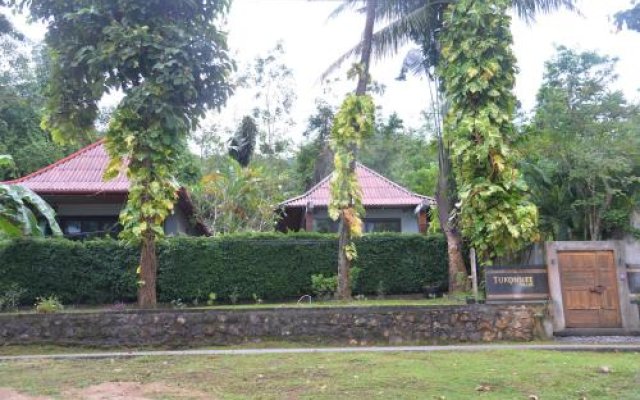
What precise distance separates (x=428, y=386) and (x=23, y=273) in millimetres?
12241

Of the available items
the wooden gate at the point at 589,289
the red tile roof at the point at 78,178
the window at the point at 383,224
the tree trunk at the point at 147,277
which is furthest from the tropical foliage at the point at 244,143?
the wooden gate at the point at 589,289

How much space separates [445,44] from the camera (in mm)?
13695

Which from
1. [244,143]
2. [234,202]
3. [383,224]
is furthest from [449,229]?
[244,143]

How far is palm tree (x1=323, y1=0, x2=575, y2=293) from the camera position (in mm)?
15744

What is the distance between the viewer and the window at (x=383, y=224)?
77.2ft

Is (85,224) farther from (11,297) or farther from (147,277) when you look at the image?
(147,277)

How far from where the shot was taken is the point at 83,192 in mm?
18297

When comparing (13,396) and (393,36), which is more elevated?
(393,36)

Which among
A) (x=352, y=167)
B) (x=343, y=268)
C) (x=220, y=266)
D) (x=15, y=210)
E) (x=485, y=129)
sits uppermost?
(x=485, y=129)

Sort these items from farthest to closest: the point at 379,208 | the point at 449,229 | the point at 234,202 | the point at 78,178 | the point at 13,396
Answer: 1. the point at 234,202
2. the point at 379,208
3. the point at 78,178
4. the point at 449,229
5. the point at 13,396

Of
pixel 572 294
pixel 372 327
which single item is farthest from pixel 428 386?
pixel 572 294

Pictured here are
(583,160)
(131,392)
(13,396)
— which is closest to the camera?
(13,396)

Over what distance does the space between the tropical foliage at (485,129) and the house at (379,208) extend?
9409 mm

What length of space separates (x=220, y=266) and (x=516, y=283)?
816 cm
